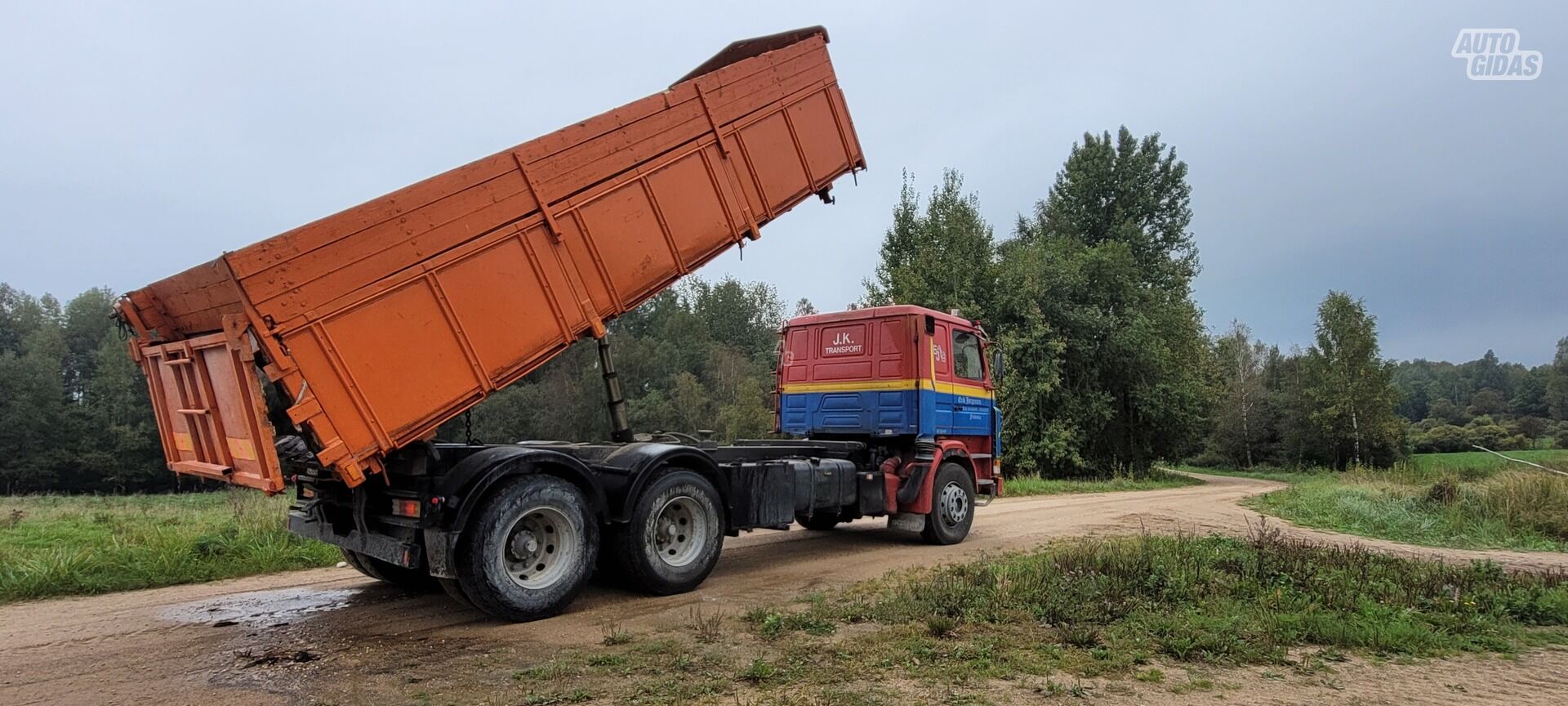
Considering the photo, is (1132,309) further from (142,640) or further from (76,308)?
(76,308)

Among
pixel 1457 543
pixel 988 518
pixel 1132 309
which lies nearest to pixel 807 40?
pixel 988 518

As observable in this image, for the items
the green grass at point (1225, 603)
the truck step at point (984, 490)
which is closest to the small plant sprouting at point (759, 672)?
the green grass at point (1225, 603)

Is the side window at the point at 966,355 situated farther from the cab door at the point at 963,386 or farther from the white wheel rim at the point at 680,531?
the white wheel rim at the point at 680,531

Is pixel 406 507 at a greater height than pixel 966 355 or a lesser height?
lesser

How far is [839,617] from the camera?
6027 millimetres

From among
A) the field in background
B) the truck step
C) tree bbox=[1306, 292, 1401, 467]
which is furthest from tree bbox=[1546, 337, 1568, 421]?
the truck step

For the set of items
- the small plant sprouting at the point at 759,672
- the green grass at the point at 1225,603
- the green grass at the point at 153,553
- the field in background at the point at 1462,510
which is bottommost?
the field in background at the point at 1462,510

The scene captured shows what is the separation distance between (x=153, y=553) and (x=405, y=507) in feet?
13.6

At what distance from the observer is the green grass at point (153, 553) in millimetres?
7246

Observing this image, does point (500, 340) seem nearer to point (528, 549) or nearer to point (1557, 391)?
point (528, 549)

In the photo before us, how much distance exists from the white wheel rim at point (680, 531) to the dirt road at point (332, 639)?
37 centimetres

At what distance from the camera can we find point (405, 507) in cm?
587

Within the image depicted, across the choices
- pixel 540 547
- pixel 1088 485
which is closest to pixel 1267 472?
pixel 1088 485

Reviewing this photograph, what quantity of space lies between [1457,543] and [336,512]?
44.5 ft
